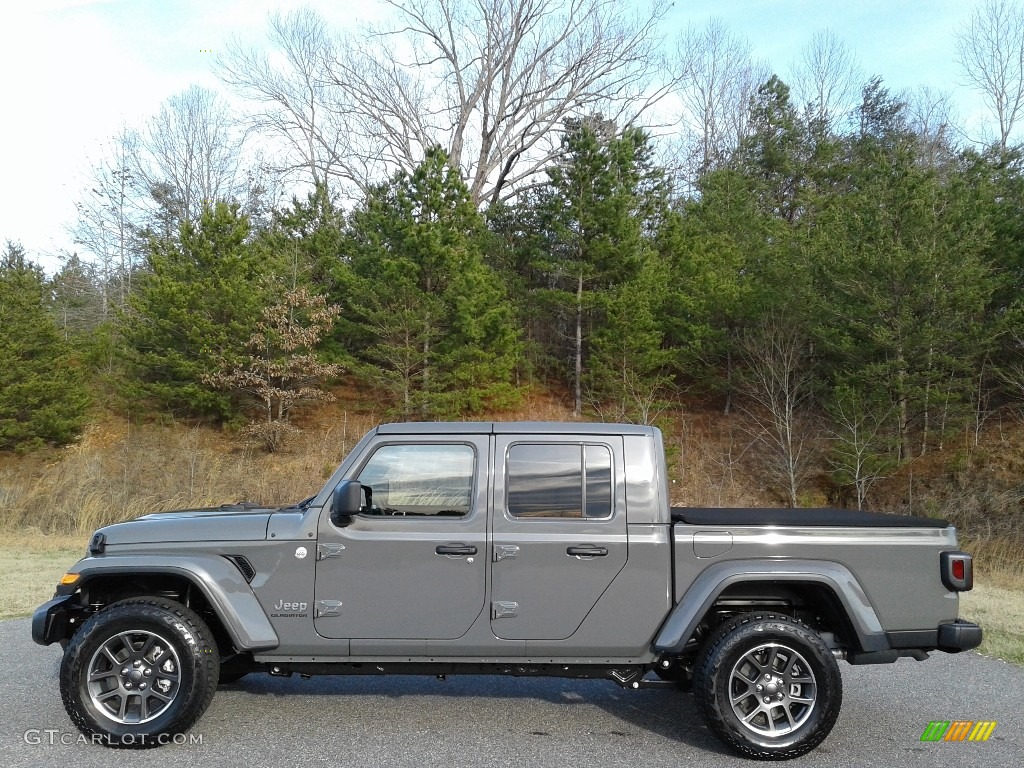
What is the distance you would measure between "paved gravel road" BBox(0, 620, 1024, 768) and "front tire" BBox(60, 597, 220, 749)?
14 cm

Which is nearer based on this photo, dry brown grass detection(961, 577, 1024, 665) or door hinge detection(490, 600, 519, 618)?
door hinge detection(490, 600, 519, 618)

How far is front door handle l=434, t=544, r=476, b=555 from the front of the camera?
5.23 m

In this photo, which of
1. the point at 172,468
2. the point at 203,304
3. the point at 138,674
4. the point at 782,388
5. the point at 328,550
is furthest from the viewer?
the point at 172,468

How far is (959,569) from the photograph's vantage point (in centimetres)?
515

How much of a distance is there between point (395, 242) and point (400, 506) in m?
24.9

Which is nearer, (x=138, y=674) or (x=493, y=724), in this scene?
(x=138, y=674)

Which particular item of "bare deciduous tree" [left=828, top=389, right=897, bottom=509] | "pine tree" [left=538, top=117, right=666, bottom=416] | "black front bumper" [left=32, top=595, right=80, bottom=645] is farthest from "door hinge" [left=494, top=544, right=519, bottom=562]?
"pine tree" [left=538, top=117, right=666, bottom=416]

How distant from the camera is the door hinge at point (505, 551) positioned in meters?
5.22

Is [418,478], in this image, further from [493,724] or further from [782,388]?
[782,388]

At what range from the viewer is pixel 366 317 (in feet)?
100

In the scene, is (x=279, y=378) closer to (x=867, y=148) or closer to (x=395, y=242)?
(x=395, y=242)

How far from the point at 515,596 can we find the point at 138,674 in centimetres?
226
